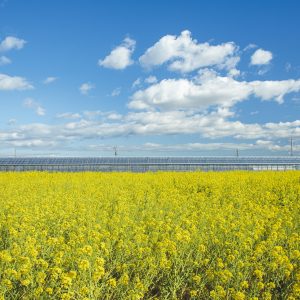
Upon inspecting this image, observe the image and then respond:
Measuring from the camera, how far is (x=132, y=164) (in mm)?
32781

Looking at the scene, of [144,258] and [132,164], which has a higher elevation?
[132,164]

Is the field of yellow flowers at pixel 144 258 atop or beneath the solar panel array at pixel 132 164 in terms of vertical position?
beneath

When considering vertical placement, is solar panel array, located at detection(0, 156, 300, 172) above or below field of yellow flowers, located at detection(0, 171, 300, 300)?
above

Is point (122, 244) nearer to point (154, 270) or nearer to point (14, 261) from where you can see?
point (154, 270)

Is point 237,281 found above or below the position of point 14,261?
below

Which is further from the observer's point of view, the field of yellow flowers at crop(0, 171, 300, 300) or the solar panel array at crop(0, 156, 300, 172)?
the solar panel array at crop(0, 156, 300, 172)

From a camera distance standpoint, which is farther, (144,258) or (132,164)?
(132,164)

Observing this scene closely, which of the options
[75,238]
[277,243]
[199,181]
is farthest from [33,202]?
[199,181]

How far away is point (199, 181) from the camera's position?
54.3ft

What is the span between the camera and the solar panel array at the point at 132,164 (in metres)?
32.7

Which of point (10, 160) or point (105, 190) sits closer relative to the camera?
point (105, 190)

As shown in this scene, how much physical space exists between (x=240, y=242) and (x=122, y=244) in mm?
1812

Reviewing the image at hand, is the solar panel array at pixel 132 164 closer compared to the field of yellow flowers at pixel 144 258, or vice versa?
the field of yellow flowers at pixel 144 258

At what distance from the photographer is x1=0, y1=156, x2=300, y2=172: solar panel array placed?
32719 millimetres
